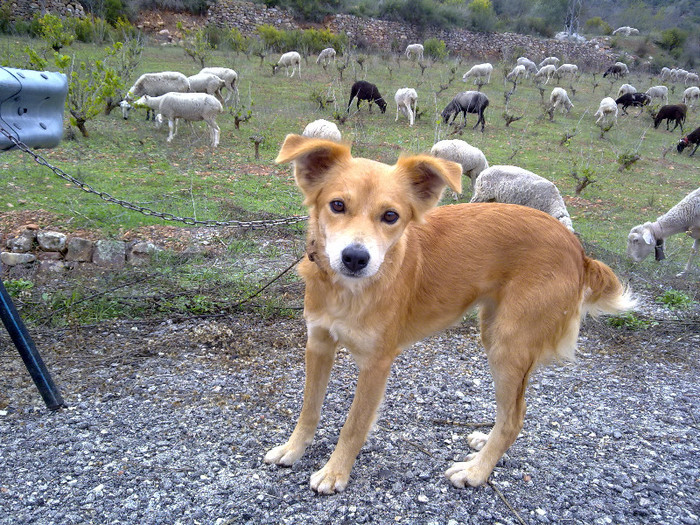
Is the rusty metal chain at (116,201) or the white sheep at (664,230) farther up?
the rusty metal chain at (116,201)

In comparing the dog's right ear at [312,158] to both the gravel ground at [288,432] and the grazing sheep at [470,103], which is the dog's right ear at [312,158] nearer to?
the gravel ground at [288,432]

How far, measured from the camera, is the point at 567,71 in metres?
36.6

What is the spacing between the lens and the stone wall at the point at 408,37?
36.7 meters

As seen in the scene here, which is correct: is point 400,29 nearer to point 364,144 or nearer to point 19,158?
point 364,144

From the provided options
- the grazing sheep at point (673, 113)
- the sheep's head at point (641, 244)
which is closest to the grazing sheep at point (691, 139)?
the grazing sheep at point (673, 113)

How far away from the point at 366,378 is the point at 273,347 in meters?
1.79

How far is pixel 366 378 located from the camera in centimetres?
270

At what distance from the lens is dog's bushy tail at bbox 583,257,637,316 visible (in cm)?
309

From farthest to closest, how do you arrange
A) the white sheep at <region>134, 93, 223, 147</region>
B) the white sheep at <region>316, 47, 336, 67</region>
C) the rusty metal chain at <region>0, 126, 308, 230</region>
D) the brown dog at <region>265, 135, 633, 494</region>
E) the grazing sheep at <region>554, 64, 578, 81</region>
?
the grazing sheep at <region>554, 64, 578, 81</region>
the white sheep at <region>316, 47, 336, 67</region>
the white sheep at <region>134, 93, 223, 147</region>
the rusty metal chain at <region>0, 126, 308, 230</region>
the brown dog at <region>265, 135, 633, 494</region>

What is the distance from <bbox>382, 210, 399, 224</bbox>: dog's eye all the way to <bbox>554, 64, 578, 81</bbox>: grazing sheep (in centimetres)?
3776

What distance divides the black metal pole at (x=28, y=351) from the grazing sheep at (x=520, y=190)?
8911mm

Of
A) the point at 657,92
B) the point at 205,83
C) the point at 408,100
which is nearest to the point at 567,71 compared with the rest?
the point at 657,92

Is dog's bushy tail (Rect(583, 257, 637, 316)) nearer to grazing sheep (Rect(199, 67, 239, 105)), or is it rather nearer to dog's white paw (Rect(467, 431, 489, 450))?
dog's white paw (Rect(467, 431, 489, 450))

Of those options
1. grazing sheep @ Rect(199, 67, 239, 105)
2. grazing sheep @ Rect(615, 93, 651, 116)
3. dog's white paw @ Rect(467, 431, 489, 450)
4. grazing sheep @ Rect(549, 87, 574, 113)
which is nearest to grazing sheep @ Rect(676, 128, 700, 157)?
grazing sheep @ Rect(549, 87, 574, 113)
